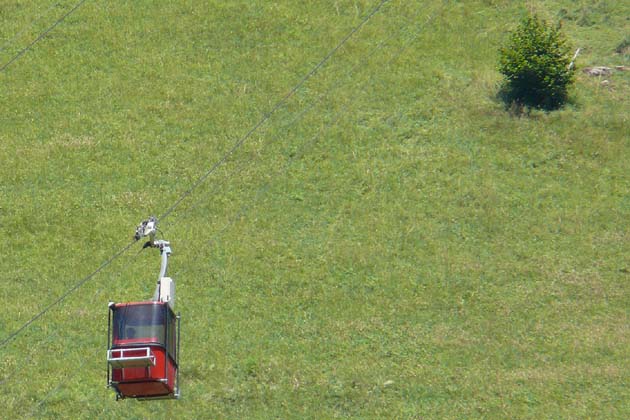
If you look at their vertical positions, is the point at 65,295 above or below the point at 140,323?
below

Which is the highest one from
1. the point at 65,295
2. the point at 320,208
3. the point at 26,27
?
the point at 26,27

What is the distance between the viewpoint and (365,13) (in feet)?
125

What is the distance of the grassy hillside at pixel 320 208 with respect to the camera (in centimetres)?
2634

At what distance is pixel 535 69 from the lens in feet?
109

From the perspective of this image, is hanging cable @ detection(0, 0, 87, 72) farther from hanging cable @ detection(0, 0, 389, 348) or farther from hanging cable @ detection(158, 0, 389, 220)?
hanging cable @ detection(158, 0, 389, 220)

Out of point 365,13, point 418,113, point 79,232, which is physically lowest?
point 79,232

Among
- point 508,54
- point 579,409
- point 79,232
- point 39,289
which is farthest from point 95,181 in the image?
point 579,409

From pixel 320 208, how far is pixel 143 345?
11.3 meters

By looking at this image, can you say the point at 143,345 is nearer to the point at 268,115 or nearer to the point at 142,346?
the point at 142,346

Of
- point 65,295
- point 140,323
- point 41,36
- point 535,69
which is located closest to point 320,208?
point 65,295

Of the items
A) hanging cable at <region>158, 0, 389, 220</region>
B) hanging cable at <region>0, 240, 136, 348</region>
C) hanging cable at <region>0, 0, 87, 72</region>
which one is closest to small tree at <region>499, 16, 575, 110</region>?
hanging cable at <region>158, 0, 389, 220</region>

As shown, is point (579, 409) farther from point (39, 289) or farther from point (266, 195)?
point (39, 289)

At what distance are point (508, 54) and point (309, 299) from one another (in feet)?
35.5

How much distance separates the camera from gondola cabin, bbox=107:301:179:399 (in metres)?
20.3
